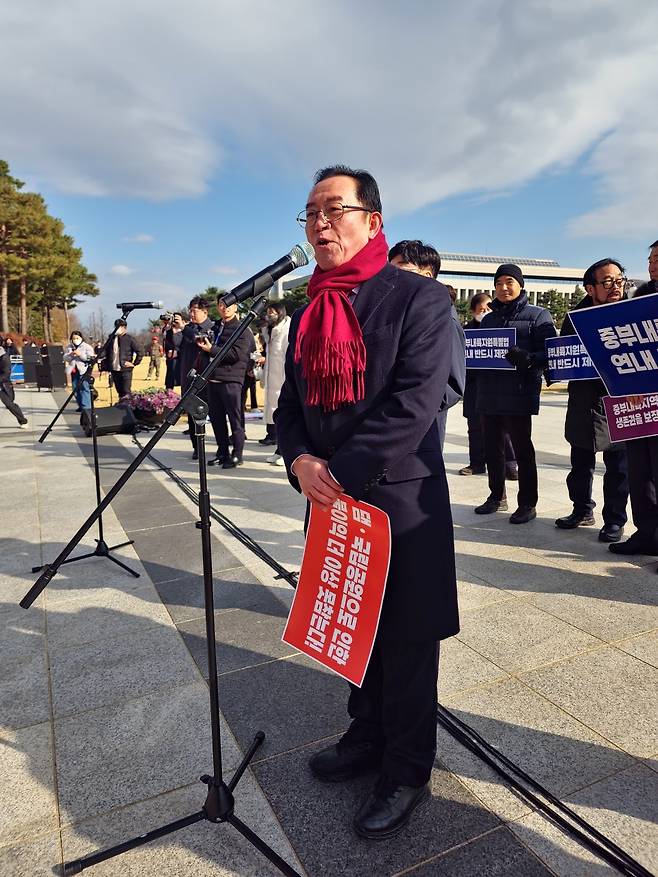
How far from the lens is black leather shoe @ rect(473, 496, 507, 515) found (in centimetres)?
523

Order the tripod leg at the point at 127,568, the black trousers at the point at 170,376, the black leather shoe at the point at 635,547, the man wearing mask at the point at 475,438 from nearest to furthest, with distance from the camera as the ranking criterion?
1. the tripod leg at the point at 127,568
2. the black leather shoe at the point at 635,547
3. the man wearing mask at the point at 475,438
4. the black trousers at the point at 170,376

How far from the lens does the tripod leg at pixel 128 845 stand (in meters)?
1.71

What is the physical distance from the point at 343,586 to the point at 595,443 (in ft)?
10.8

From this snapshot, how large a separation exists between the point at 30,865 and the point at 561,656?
2.31 meters

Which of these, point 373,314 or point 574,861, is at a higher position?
point 373,314

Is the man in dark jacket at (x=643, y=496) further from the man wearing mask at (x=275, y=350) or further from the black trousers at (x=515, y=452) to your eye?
the man wearing mask at (x=275, y=350)

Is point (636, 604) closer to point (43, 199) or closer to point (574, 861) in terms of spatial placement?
point (574, 861)

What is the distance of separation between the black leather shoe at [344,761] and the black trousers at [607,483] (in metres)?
3.12

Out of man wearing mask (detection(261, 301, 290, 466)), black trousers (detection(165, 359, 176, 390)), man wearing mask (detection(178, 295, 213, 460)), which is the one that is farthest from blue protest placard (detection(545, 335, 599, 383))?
black trousers (detection(165, 359, 176, 390))

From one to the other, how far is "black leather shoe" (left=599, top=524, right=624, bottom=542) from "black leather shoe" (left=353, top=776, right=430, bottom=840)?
3071 millimetres

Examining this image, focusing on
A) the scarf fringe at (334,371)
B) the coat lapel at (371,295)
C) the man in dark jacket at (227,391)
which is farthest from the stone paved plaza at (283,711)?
the man in dark jacket at (227,391)

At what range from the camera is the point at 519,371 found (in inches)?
184

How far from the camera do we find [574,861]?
1.71 m

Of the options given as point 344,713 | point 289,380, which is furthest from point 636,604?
point 289,380
